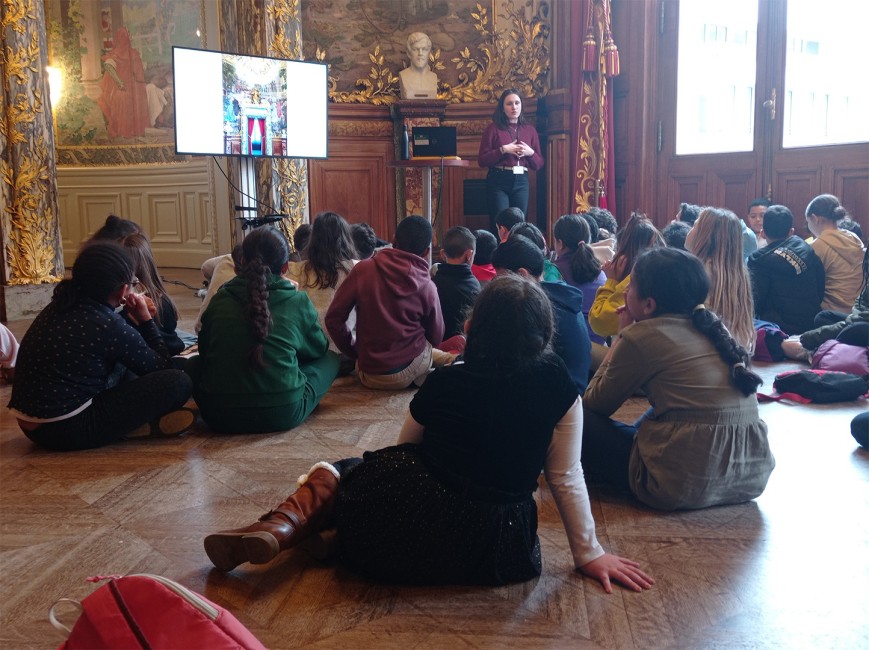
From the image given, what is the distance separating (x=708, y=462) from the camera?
2.50m

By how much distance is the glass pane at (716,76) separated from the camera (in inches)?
300

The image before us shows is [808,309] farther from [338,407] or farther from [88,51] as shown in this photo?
[88,51]

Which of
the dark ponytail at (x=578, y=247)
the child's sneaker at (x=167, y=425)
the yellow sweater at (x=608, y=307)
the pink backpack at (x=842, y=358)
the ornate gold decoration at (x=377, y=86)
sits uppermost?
the ornate gold decoration at (x=377, y=86)

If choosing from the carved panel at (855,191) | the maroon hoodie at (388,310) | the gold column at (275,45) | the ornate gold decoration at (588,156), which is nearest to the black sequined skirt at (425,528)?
the maroon hoodie at (388,310)

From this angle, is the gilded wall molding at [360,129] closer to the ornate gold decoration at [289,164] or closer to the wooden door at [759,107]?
the ornate gold decoration at [289,164]

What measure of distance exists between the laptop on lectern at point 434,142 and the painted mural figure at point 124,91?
4459 mm

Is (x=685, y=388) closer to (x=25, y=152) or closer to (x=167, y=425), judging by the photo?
(x=167, y=425)

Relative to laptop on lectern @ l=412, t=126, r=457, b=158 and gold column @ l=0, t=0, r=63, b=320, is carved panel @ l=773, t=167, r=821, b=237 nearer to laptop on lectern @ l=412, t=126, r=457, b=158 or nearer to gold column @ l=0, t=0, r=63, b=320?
laptop on lectern @ l=412, t=126, r=457, b=158

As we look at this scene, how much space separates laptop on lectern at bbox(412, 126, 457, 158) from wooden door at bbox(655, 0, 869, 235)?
7.36 feet

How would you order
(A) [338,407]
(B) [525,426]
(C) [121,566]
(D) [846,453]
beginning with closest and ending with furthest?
(B) [525,426], (C) [121,566], (D) [846,453], (A) [338,407]

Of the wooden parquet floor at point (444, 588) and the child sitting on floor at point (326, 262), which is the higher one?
the child sitting on floor at point (326, 262)

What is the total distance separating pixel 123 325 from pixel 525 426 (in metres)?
1.77

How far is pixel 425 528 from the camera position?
2.03 m

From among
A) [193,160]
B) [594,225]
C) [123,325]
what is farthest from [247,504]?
[193,160]
